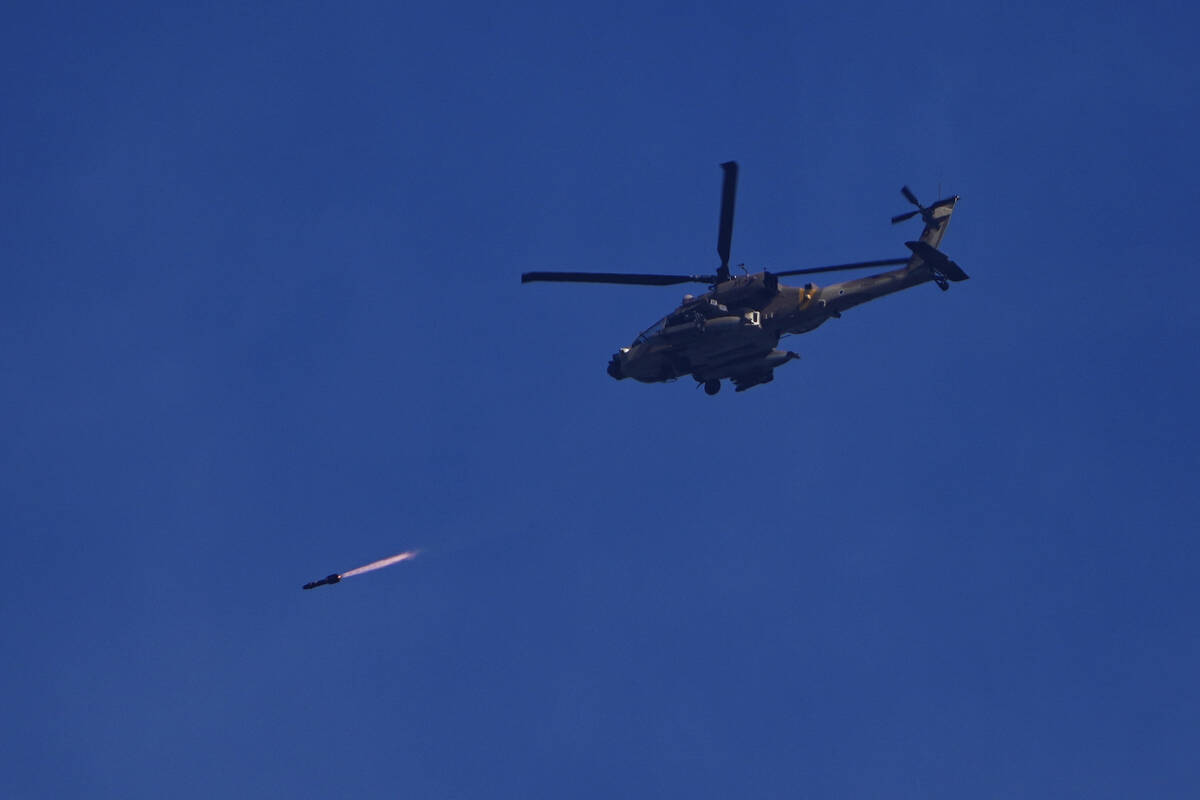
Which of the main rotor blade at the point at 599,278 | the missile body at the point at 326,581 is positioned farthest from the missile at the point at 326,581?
the main rotor blade at the point at 599,278

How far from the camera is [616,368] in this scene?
218ft

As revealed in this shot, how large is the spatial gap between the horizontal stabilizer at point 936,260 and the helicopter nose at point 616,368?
15.3m

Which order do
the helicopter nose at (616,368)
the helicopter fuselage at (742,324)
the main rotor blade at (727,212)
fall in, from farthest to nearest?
1. the helicopter nose at (616,368)
2. the helicopter fuselage at (742,324)
3. the main rotor blade at (727,212)

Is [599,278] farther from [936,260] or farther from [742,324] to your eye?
[936,260]

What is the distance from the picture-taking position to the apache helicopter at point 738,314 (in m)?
61.3

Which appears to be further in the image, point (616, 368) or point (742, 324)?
point (616, 368)

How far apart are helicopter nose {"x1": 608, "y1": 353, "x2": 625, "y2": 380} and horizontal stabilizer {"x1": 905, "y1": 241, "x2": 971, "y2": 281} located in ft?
50.3

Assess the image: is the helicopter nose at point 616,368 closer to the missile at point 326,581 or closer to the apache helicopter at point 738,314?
the apache helicopter at point 738,314

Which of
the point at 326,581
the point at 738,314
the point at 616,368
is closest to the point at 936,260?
the point at 738,314

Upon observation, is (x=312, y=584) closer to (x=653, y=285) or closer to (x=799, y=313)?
(x=653, y=285)

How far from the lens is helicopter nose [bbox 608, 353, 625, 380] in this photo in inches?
2613

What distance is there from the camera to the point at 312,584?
60656mm

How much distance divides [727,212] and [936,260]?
1061 cm

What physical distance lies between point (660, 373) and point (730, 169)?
1220cm
